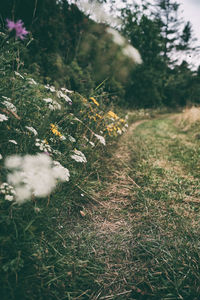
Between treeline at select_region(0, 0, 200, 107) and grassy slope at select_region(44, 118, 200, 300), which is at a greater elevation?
treeline at select_region(0, 0, 200, 107)

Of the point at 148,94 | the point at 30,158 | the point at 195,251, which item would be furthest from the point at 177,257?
the point at 148,94

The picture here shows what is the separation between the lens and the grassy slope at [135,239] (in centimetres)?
107

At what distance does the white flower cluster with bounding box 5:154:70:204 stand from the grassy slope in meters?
0.42

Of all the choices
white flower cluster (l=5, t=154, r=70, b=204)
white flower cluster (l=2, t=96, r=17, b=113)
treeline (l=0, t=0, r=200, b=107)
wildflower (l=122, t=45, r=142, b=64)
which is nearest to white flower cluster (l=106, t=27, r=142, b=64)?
wildflower (l=122, t=45, r=142, b=64)

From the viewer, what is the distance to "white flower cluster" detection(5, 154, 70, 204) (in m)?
0.96

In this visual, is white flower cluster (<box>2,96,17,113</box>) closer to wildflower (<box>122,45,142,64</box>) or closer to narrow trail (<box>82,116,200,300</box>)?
narrow trail (<box>82,116,200,300</box>)

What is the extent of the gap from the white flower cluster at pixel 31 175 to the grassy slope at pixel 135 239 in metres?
0.42

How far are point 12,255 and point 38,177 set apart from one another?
0.40 metres

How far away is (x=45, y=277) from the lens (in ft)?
3.11

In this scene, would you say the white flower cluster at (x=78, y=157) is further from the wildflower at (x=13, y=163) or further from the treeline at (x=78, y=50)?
the treeline at (x=78, y=50)

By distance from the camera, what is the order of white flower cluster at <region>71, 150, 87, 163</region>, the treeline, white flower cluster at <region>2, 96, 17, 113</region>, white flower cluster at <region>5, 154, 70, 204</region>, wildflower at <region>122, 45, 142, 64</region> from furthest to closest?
the treeline, wildflower at <region>122, 45, 142, 64</region>, white flower cluster at <region>71, 150, 87, 163</region>, white flower cluster at <region>2, 96, 17, 113</region>, white flower cluster at <region>5, 154, 70, 204</region>

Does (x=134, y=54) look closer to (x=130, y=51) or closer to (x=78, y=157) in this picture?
(x=130, y=51)

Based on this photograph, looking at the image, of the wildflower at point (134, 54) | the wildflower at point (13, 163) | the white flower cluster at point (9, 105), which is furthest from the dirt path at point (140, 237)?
the wildflower at point (134, 54)

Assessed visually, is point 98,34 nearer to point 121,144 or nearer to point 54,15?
point 54,15
